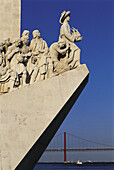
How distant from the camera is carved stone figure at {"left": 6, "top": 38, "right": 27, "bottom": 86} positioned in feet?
34.0

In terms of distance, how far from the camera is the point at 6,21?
11531mm

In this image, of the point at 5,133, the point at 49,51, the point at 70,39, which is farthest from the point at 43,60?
the point at 5,133

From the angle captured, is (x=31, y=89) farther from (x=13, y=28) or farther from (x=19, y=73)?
(x=13, y=28)

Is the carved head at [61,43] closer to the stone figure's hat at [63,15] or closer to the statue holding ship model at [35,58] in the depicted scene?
the statue holding ship model at [35,58]

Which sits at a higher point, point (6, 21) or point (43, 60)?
point (6, 21)

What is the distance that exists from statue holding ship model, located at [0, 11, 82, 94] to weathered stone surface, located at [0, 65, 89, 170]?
0.38m

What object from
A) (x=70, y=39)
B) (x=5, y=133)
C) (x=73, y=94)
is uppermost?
(x=70, y=39)

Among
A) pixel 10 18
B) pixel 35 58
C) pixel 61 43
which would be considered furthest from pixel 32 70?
pixel 10 18

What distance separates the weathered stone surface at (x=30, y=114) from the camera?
383 inches

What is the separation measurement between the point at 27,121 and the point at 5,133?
595mm

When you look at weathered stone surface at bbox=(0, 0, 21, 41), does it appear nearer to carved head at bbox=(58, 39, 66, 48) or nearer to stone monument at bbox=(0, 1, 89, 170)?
stone monument at bbox=(0, 1, 89, 170)

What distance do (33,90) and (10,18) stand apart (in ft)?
Answer: 8.42

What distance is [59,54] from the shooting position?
1124 centimetres

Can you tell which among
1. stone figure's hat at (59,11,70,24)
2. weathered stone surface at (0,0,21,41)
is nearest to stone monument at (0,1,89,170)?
weathered stone surface at (0,0,21,41)
